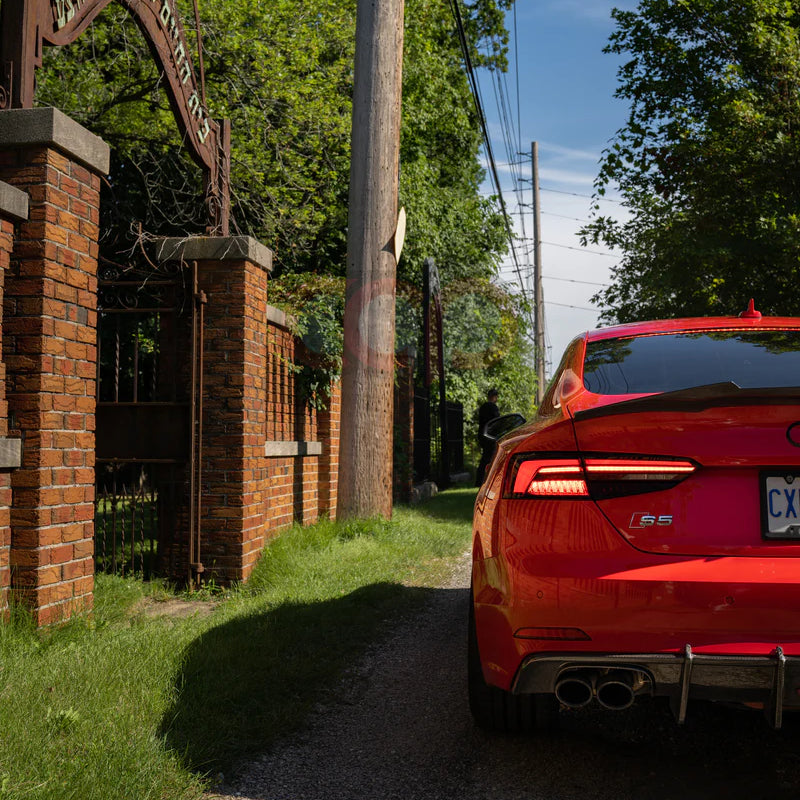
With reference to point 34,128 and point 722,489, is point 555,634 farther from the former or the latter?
point 34,128

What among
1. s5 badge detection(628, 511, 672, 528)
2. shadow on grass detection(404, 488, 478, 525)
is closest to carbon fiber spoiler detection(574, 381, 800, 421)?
s5 badge detection(628, 511, 672, 528)

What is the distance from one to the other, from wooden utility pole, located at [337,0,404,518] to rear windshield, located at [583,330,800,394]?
4.47m

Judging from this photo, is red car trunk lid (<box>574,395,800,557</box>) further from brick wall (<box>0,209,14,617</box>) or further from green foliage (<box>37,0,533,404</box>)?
green foliage (<box>37,0,533,404</box>)

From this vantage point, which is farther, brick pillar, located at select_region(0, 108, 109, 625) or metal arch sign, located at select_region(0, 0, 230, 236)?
metal arch sign, located at select_region(0, 0, 230, 236)

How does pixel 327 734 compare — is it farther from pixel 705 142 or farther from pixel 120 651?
pixel 705 142

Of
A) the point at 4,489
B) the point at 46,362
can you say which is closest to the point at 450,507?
the point at 46,362

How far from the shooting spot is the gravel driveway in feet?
9.97

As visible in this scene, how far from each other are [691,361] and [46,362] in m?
3.06

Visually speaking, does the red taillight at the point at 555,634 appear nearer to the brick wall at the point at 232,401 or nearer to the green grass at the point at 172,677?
the green grass at the point at 172,677

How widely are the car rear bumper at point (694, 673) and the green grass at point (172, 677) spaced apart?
1317 mm

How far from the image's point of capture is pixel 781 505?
265 centimetres

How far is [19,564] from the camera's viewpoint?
4.26m

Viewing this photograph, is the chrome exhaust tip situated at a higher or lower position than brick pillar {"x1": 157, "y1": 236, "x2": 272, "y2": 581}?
lower

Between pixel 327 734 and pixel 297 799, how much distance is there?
65cm
